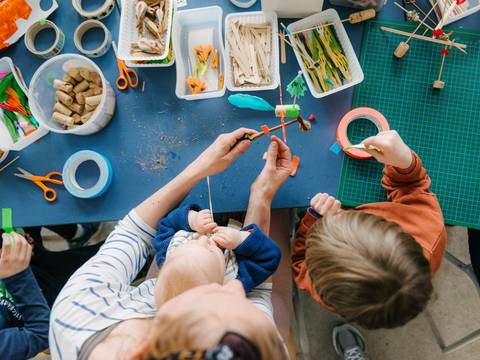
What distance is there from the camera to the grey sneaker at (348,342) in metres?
1.69

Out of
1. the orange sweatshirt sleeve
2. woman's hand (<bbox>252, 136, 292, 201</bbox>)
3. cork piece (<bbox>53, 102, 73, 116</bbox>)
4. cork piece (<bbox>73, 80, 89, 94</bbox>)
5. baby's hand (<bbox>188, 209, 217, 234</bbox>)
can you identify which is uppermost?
cork piece (<bbox>73, 80, 89, 94</bbox>)

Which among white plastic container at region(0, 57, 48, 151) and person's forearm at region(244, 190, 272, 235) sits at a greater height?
white plastic container at region(0, 57, 48, 151)

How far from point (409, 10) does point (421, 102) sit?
327 millimetres

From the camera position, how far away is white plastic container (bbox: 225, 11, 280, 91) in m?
1.16

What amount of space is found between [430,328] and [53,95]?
2.01 meters

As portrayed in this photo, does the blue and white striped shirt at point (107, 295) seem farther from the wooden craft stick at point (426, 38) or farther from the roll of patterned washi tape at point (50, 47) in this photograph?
the wooden craft stick at point (426, 38)

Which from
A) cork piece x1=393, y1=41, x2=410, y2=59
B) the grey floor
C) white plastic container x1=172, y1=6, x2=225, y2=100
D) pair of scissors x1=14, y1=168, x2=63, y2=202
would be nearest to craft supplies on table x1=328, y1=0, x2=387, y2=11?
cork piece x1=393, y1=41, x2=410, y2=59

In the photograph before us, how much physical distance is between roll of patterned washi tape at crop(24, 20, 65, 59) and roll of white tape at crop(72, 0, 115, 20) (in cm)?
10

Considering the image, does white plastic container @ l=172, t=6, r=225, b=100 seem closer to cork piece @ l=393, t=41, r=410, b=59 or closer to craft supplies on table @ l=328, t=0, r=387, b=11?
craft supplies on table @ l=328, t=0, r=387, b=11

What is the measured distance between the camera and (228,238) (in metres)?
0.99

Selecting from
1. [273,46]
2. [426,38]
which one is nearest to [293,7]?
[273,46]

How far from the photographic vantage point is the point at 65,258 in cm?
139

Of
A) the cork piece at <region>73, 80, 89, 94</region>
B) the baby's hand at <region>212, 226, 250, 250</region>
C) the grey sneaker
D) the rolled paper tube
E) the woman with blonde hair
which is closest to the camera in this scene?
the woman with blonde hair

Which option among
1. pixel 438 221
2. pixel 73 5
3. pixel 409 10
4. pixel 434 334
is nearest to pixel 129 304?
pixel 438 221
